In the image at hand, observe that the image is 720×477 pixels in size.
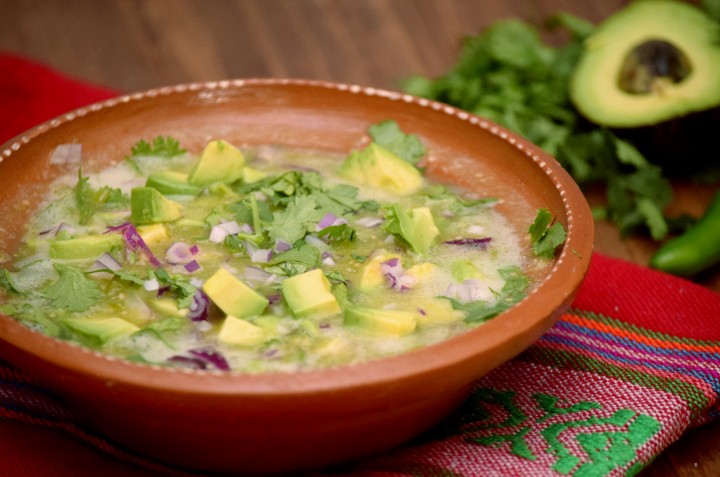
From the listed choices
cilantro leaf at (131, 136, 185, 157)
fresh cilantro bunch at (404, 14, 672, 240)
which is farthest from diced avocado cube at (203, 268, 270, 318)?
fresh cilantro bunch at (404, 14, 672, 240)

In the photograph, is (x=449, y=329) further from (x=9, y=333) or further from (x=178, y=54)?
(x=178, y=54)

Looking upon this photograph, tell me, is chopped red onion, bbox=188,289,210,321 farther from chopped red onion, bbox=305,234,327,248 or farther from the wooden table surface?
the wooden table surface

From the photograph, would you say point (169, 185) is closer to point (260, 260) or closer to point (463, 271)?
point (260, 260)

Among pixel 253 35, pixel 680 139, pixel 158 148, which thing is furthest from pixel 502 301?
pixel 253 35

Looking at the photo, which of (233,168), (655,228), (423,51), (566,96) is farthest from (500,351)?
(423,51)

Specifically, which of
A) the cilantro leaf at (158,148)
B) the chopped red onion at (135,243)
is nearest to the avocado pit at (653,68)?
the cilantro leaf at (158,148)

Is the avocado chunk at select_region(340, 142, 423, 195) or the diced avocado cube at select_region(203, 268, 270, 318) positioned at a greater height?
the diced avocado cube at select_region(203, 268, 270, 318)

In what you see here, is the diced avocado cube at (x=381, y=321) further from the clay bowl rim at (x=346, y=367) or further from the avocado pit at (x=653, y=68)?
the avocado pit at (x=653, y=68)
